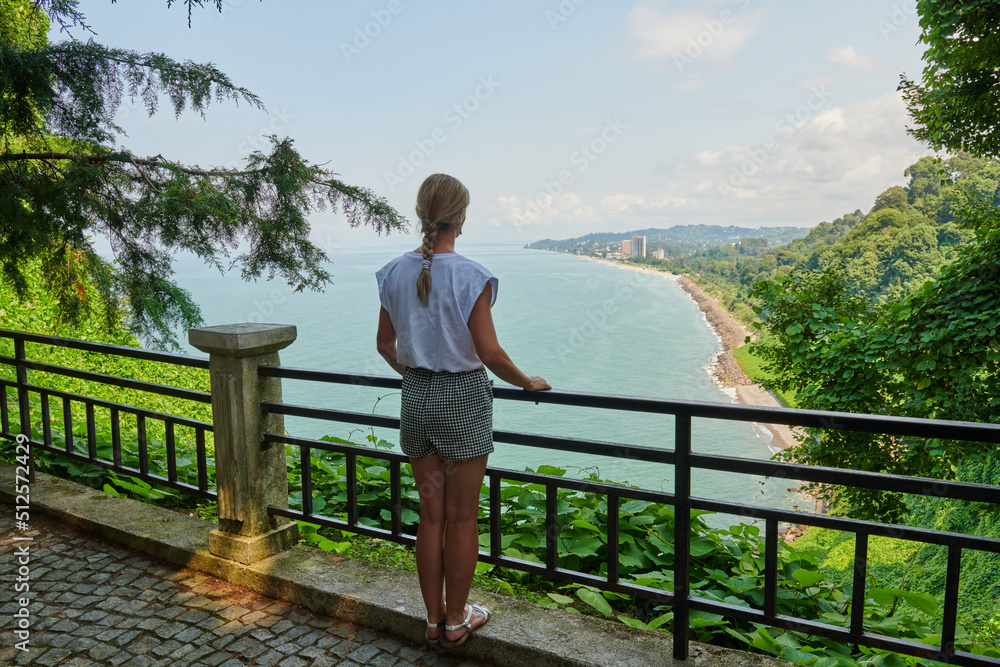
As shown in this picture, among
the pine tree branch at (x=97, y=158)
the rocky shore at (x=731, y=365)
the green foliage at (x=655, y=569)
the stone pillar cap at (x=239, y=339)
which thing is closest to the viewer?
the green foliage at (x=655, y=569)

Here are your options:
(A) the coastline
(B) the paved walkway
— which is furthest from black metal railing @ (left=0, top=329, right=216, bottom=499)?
(A) the coastline

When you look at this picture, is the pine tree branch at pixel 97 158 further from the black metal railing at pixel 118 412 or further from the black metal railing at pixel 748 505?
the black metal railing at pixel 748 505

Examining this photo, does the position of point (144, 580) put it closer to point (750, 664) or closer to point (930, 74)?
point (750, 664)

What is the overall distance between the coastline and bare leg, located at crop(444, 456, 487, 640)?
29.1 m

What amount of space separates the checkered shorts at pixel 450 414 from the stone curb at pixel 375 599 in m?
0.74

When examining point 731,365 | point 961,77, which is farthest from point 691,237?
point 961,77

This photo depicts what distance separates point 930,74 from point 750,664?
13.3 meters

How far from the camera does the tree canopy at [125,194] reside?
460 cm

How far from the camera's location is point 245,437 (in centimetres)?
310

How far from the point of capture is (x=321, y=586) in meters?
2.83

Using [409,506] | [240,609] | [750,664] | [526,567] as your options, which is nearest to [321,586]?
[240,609]

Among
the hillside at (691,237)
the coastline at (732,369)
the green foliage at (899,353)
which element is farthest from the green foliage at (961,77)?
the hillside at (691,237)

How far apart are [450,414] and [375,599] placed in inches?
39.6

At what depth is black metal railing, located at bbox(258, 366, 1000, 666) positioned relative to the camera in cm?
188
